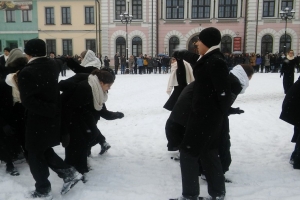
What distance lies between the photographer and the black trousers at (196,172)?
3.00m

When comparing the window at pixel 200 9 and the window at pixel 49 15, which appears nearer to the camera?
the window at pixel 200 9

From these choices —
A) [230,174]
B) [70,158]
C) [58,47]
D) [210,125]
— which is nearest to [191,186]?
[210,125]

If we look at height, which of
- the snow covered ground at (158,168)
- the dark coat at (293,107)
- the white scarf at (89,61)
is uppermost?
the white scarf at (89,61)

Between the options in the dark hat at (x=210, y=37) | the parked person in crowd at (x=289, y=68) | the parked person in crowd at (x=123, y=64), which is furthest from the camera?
the parked person in crowd at (x=123, y=64)

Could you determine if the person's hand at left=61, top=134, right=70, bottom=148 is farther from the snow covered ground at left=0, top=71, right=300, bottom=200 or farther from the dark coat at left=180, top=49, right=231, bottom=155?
the dark coat at left=180, top=49, right=231, bottom=155

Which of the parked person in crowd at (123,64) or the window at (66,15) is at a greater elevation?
the window at (66,15)

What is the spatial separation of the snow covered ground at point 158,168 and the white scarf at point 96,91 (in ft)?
3.21

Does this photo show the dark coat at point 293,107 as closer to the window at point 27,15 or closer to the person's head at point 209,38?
the person's head at point 209,38

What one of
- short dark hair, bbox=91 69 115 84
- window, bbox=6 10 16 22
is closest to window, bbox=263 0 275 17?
window, bbox=6 10 16 22

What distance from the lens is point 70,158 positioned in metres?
3.71

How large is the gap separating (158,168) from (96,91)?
1.46 meters

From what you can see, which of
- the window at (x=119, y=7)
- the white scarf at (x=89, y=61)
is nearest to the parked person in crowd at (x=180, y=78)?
the white scarf at (x=89, y=61)

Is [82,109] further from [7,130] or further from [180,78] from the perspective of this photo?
[180,78]

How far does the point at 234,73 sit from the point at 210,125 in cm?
78
